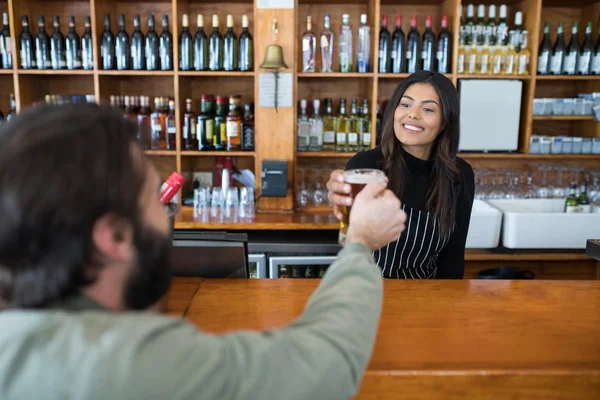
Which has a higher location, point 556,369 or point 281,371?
point 281,371

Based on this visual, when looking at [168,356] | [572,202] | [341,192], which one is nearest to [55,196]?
[168,356]

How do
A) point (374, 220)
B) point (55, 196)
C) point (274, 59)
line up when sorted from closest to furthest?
point (55, 196) < point (374, 220) < point (274, 59)

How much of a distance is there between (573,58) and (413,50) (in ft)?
3.17

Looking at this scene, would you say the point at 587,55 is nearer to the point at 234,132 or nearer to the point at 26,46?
the point at 234,132

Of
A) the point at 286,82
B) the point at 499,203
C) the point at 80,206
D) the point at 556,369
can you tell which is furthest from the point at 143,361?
the point at 499,203

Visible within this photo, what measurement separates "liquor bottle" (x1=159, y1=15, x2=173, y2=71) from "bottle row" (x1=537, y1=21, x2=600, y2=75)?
2230mm

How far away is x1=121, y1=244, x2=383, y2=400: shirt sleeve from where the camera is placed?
60cm

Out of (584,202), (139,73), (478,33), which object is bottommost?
(584,202)

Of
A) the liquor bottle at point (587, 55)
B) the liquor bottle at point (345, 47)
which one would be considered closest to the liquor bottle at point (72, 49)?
the liquor bottle at point (345, 47)

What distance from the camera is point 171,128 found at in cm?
332

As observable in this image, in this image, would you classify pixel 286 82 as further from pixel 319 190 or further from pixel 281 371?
pixel 281 371

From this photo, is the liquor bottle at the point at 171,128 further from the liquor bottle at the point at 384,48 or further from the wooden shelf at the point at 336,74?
the liquor bottle at the point at 384,48

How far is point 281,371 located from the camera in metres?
0.67

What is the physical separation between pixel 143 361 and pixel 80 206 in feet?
0.61
